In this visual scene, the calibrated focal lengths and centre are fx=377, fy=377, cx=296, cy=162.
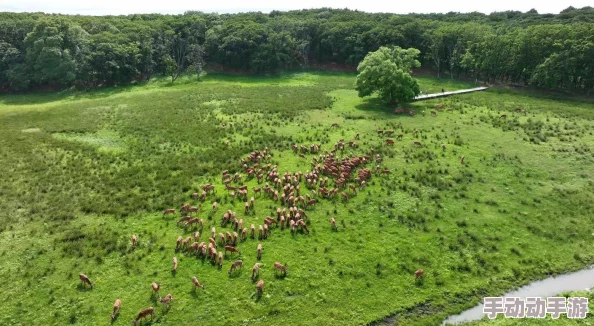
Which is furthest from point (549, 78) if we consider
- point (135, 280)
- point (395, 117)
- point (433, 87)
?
point (135, 280)

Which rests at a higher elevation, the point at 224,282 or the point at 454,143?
the point at 454,143

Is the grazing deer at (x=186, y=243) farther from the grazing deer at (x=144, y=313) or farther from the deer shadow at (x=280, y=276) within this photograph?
the deer shadow at (x=280, y=276)

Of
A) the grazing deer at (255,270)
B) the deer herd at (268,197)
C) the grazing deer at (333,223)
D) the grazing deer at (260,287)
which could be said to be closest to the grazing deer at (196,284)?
the deer herd at (268,197)

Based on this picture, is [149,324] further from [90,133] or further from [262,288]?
[90,133]

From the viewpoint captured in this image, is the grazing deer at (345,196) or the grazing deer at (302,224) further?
the grazing deer at (345,196)

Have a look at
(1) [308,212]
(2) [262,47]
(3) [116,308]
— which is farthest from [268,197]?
(2) [262,47]

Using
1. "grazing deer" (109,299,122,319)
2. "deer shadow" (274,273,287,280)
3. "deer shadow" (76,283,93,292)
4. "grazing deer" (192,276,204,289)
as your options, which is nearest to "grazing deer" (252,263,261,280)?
"deer shadow" (274,273,287,280)

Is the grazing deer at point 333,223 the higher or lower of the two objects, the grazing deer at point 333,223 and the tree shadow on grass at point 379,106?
the lower
